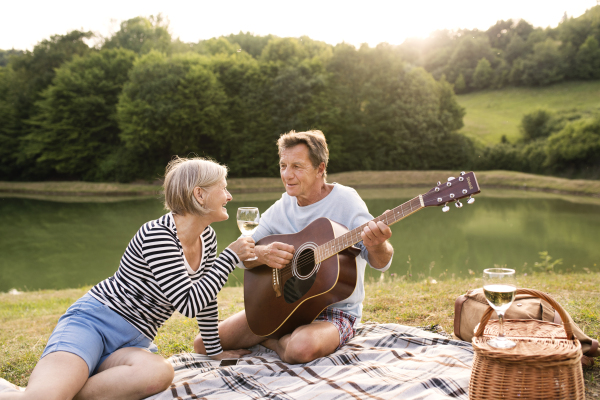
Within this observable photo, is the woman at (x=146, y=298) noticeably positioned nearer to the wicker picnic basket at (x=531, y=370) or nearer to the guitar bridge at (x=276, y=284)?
the guitar bridge at (x=276, y=284)

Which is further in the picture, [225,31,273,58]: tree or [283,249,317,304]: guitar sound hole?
[225,31,273,58]: tree

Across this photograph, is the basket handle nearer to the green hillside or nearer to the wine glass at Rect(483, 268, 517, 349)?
the wine glass at Rect(483, 268, 517, 349)

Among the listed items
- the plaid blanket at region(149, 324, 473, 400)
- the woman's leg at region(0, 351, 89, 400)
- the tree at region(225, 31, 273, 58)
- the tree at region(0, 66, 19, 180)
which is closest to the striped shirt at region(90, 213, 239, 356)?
the woman's leg at region(0, 351, 89, 400)

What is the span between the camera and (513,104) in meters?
50.4

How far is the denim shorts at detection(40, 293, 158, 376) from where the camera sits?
8.36ft

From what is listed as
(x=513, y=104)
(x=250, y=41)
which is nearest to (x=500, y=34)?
(x=513, y=104)

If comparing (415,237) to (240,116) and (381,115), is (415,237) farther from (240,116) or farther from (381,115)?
(240,116)

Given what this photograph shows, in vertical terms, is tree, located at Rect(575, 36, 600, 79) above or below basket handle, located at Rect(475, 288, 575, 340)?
above

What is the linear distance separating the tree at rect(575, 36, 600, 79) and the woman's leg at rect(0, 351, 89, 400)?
6049 centimetres

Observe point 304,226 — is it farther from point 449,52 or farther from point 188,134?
point 449,52

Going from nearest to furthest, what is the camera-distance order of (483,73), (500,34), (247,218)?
(247,218)
(483,73)
(500,34)

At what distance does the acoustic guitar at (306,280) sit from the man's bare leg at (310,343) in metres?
0.11

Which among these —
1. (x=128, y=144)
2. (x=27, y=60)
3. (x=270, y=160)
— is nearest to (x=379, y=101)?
(x=270, y=160)

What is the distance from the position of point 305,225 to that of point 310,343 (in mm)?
998
